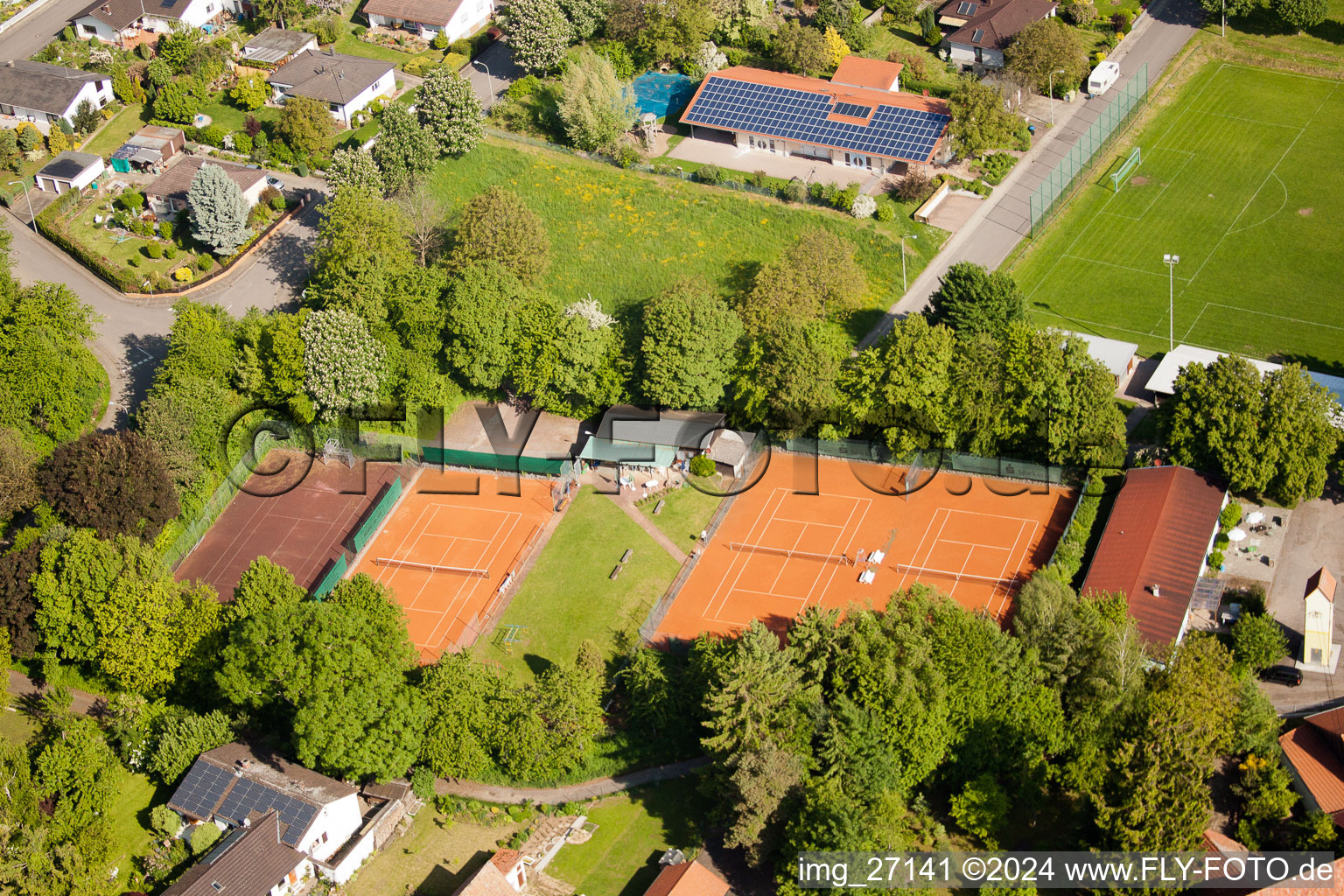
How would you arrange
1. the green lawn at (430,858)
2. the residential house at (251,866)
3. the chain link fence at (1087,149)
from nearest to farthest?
the residential house at (251,866) → the green lawn at (430,858) → the chain link fence at (1087,149)

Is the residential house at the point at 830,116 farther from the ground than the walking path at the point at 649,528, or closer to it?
farther from the ground

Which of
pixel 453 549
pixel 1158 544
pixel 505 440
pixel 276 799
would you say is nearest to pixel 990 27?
pixel 1158 544

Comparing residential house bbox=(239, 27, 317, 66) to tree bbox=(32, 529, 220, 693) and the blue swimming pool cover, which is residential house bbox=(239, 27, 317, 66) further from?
tree bbox=(32, 529, 220, 693)

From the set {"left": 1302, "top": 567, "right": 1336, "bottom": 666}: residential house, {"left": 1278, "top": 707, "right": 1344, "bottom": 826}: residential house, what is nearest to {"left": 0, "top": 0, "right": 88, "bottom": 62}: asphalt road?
{"left": 1302, "top": 567, "right": 1336, "bottom": 666}: residential house

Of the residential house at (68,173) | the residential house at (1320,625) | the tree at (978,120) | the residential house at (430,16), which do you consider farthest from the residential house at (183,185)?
the residential house at (1320,625)

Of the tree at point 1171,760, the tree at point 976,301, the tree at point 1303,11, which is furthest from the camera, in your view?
the tree at point 1303,11

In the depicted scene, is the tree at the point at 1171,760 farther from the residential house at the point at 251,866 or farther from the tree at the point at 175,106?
the tree at the point at 175,106

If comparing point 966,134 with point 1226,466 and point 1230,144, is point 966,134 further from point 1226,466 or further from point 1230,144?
point 1226,466

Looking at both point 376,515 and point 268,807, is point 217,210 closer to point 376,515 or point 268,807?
point 376,515
